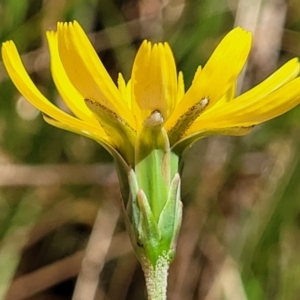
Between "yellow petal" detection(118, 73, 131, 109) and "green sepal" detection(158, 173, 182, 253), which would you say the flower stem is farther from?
"yellow petal" detection(118, 73, 131, 109)

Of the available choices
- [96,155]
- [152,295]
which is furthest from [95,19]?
[152,295]

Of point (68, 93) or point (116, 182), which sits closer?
point (68, 93)

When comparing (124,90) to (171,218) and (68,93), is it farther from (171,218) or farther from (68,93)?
(171,218)

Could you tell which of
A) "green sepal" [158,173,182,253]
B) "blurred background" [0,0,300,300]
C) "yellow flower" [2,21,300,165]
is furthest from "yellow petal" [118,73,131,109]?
"blurred background" [0,0,300,300]

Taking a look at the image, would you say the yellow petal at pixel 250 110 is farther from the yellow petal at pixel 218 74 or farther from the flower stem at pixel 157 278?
the flower stem at pixel 157 278

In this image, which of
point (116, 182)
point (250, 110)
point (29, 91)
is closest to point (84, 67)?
point (29, 91)

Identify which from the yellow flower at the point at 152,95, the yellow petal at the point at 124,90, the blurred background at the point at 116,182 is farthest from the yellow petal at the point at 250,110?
the blurred background at the point at 116,182
